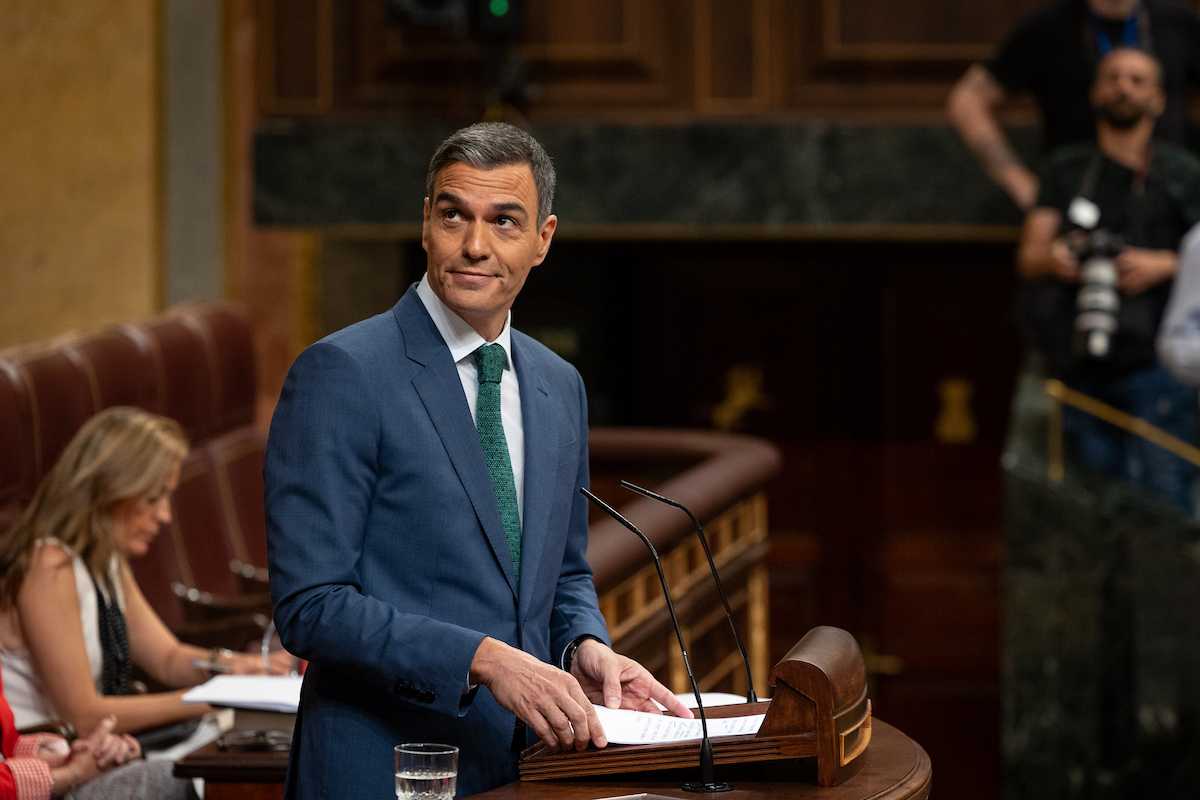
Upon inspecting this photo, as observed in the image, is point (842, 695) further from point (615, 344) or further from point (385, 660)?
point (615, 344)

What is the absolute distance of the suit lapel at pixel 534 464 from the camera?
2.08 metres

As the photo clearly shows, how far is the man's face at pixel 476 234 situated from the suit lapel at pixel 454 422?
5 centimetres

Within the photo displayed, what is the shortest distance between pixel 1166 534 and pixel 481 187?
3.97 m

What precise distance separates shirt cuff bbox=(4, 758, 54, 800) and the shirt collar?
45.8 inches

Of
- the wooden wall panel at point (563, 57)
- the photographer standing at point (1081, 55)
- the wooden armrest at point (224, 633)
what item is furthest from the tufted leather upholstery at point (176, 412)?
the photographer standing at point (1081, 55)

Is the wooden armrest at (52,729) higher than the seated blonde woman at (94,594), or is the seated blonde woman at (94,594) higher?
the seated blonde woman at (94,594)

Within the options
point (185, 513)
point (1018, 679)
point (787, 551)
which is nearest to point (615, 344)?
point (787, 551)

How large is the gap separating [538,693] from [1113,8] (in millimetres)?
4378

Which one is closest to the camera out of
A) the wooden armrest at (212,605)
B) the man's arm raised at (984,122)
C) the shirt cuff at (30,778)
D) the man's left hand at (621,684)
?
the man's left hand at (621,684)

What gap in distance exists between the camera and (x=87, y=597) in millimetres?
3590

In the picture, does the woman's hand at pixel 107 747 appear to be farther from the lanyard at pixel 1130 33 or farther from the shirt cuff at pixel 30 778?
the lanyard at pixel 1130 33

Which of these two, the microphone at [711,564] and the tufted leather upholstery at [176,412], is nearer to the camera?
the microphone at [711,564]

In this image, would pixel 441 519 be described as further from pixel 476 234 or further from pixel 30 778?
pixel 30 778

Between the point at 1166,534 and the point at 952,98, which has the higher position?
the point at 952,98
